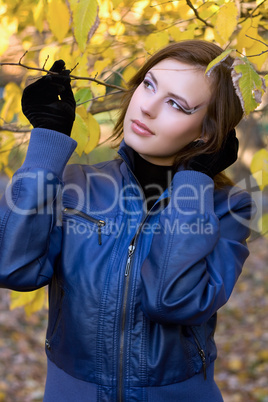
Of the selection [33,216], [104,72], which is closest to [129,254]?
[33,216]

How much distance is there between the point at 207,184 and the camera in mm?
1480

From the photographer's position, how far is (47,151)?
1438mm

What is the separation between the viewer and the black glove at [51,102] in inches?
58.6

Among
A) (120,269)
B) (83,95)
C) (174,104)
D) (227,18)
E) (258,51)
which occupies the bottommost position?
(120,269)

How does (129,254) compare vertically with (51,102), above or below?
below

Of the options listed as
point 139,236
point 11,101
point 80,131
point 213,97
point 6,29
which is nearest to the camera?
point 139,236

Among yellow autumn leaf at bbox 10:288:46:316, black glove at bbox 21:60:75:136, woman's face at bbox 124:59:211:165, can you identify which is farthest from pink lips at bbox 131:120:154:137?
yellow autumn leaf at bbox 10:288:46:316

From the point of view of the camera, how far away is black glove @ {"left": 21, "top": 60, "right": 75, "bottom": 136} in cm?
149

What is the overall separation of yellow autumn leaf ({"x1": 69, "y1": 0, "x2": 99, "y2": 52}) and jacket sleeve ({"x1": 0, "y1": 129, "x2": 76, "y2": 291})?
314mm

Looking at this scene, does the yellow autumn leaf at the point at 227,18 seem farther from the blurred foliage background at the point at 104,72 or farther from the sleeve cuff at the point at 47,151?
the sleeve cuff at the point at 47,151

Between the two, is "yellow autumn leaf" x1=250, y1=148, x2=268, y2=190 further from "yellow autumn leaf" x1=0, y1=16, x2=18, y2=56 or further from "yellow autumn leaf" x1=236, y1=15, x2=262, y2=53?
"yellow autumn leaf" x1=0, y1=16, x2=18, y2=56

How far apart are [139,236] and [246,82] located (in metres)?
0.55

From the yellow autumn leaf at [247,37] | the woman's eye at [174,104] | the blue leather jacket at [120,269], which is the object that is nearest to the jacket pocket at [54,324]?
the blue leather jacket at [120,269]

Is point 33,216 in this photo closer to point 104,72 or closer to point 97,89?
point 97,89
